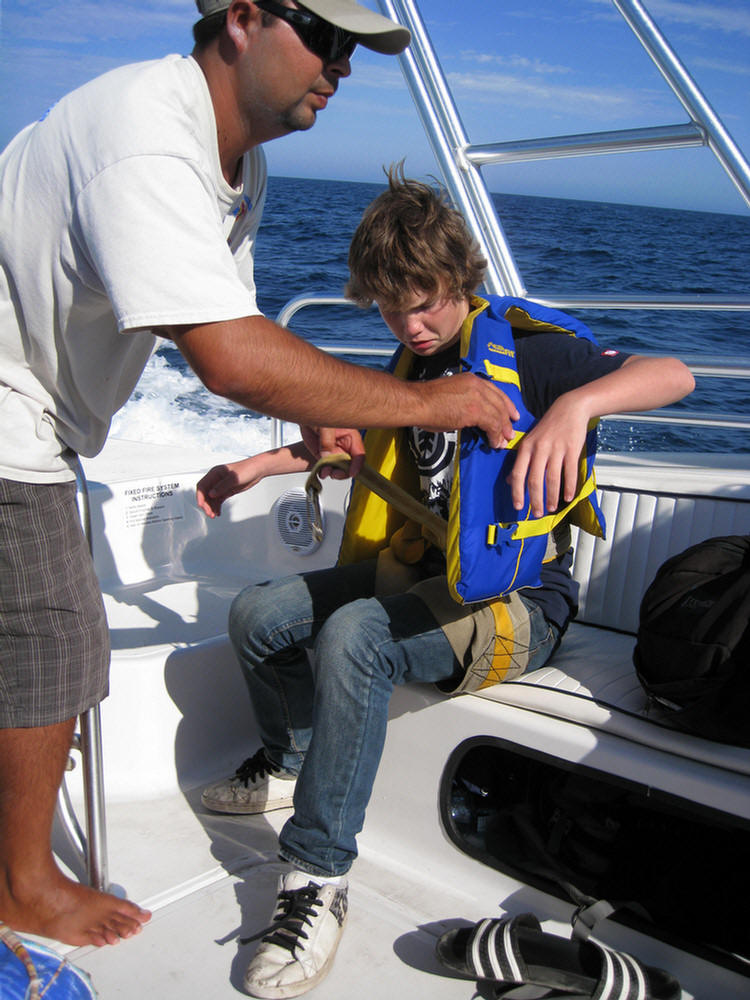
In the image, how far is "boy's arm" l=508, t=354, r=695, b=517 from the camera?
4.80 ft

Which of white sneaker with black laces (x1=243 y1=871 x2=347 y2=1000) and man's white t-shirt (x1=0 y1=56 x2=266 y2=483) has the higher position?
man's white t-shirt (x1=0 y1=56 x2=266 y2=483)

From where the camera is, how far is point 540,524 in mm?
1629

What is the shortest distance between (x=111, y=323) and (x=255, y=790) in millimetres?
1115

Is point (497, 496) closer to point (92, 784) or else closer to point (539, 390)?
point (539, 390)

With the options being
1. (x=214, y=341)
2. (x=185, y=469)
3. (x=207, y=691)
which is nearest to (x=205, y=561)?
(x=185, y=469)

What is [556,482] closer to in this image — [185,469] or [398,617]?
[398,617]

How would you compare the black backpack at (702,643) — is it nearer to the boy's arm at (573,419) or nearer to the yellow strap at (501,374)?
the boy's arm at (573,419)

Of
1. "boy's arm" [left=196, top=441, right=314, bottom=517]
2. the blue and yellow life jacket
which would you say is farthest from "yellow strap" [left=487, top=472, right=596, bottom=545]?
"boy's arm" [left=196, top=441, right=314, bottom=517]

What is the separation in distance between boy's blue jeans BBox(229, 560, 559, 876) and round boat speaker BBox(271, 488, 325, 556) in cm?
110

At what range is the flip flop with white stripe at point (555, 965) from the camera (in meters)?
1.40

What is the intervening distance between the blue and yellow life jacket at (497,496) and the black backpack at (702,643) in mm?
221

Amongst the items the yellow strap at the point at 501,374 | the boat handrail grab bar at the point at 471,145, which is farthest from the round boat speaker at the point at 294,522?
the yellow strap at the point at 501,374

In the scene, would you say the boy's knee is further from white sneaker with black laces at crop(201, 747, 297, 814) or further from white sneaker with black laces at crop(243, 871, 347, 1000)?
white sneaker with black laces at crop(201, 747, 297, 814)

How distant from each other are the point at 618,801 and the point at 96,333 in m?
1.30
